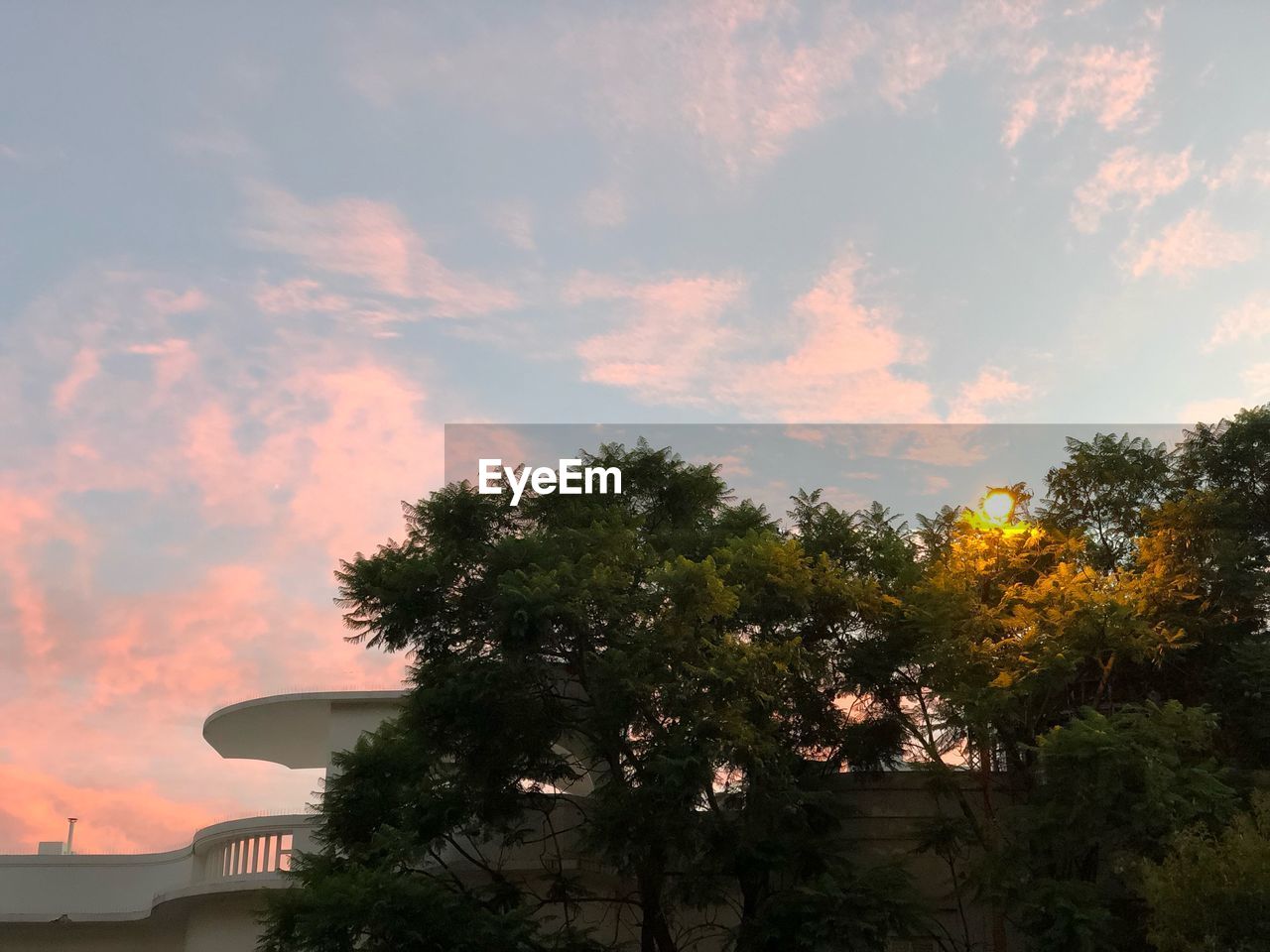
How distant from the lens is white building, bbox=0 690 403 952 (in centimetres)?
3161

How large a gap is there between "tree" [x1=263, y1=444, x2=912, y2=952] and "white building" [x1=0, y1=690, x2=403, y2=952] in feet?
29.6

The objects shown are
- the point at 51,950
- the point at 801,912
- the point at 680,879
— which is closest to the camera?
the point at 801,912

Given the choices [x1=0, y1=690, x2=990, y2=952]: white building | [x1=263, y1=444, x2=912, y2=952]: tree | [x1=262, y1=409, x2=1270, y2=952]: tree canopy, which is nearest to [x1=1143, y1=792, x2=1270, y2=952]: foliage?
[x1=262, y1=409, x2=1270, y2=952]: tree canopy

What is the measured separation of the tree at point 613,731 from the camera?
18.7m

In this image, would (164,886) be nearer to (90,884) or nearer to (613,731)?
(90,884)

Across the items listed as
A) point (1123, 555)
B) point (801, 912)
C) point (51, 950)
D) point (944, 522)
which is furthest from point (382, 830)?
point (51, 950)

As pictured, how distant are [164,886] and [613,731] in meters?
20.9

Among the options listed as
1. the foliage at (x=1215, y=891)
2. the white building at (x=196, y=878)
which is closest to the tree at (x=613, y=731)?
the foliage at (x=1215, y=891)

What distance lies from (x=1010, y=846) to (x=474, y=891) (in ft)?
29.3

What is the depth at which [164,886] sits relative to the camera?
113 feet

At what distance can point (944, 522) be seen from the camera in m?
23.4

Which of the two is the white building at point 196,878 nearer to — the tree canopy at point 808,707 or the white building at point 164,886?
the white building at point 164,886

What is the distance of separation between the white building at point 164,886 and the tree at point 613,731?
903cm

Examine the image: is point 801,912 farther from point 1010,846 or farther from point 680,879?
point 1010,846
